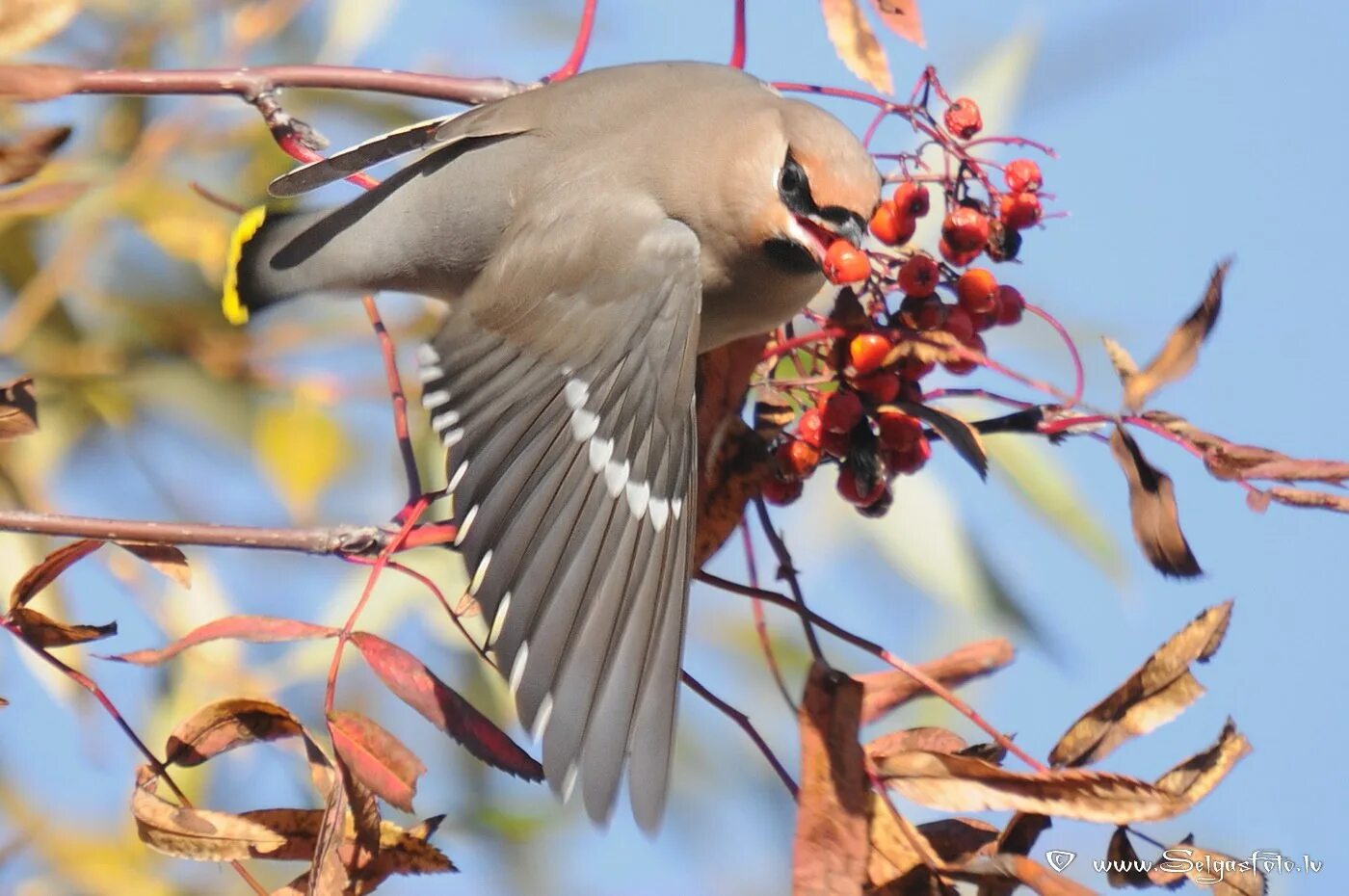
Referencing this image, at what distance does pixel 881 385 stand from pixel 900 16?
0.52m

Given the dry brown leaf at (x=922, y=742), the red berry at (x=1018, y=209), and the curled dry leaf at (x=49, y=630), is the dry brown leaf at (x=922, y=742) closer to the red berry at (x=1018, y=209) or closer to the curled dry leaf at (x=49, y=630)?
the red berry at (x=1018, y=209)

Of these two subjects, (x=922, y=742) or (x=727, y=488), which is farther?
(x=727, y=488)

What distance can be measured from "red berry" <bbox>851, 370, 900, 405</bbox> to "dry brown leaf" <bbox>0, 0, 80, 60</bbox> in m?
1.02

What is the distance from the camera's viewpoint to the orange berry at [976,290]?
1979 millimetres

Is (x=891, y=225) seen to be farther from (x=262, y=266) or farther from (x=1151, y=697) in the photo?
(x=262, y=266)

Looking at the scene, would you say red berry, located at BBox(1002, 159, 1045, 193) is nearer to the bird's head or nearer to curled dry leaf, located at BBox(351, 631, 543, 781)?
the bird's head

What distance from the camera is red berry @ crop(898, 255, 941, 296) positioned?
196 cm

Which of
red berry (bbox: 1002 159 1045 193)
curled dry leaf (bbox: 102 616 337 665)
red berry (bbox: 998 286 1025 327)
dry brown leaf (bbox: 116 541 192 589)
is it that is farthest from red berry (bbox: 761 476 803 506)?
dry brown leaf (bbox: 116 541 192 589)

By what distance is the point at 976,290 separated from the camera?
198 centimetres

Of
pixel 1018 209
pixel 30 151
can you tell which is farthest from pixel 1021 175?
pixel 30 151

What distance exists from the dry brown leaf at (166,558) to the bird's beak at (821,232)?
819 millimetres

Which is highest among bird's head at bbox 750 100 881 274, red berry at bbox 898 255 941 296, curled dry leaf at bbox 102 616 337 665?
bird's head at bbox 750 100 881 274

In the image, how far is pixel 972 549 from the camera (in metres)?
2.99

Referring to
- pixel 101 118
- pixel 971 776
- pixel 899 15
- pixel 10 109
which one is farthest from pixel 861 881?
pixel 101 118
